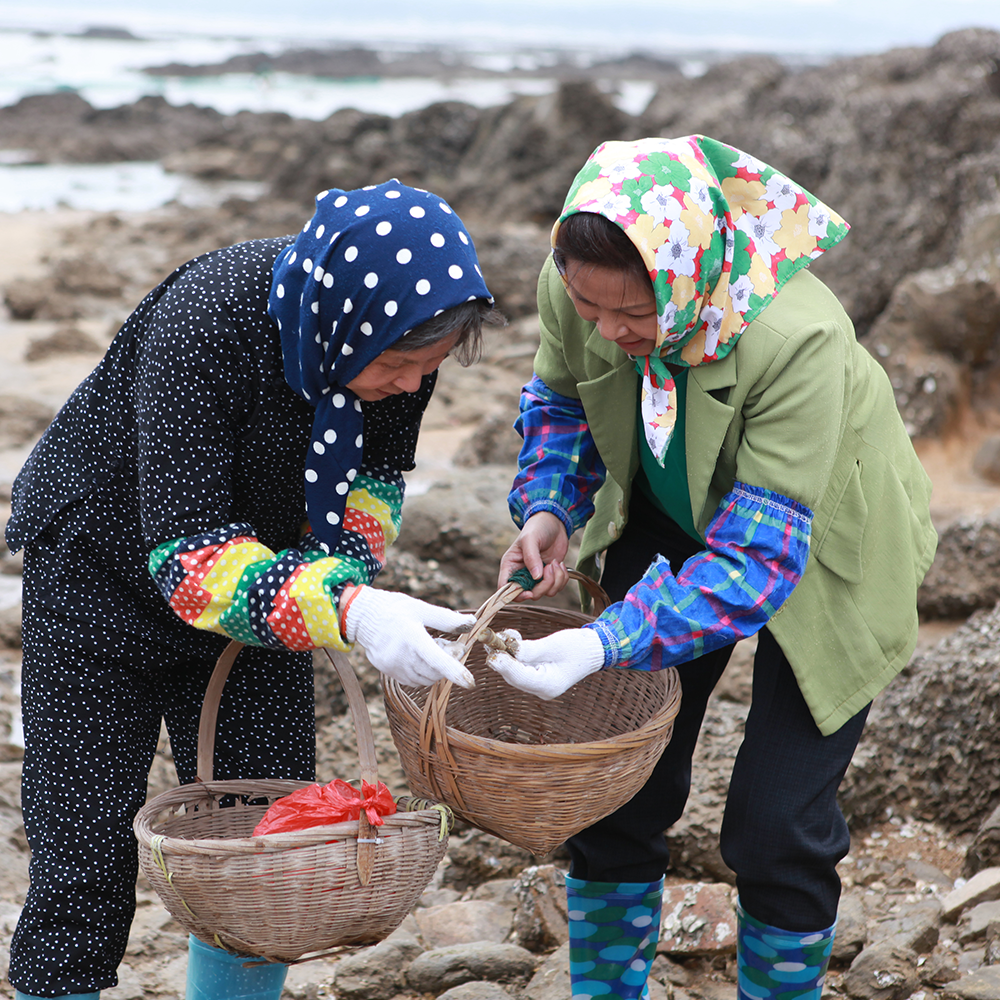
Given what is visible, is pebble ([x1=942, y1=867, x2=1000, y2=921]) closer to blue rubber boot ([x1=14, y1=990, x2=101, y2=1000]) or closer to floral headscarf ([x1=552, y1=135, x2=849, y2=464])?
floral headscarf ([x1=552, y1=135, x2=849, y2=464])

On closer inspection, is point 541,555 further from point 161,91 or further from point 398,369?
point 161,91

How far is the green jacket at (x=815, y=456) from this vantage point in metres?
1.67

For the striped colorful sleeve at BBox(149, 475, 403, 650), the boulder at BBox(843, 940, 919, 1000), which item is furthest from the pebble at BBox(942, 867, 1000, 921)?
the striped colorful sleeve at BBox(149, 475, 403, 650)

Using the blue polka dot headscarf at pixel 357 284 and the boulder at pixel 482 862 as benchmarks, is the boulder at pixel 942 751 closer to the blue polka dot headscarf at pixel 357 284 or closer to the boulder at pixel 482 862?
the boulder at pixel 482 862

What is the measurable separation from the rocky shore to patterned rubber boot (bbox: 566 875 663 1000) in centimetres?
24

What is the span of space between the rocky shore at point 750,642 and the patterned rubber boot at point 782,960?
1.62ft

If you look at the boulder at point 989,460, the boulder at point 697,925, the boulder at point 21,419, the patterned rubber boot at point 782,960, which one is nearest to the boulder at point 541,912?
the boulder at point 697,925

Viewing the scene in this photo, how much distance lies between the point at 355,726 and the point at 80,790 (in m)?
0.50

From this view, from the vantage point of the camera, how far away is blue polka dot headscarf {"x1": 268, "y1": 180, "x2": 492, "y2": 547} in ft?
5.18

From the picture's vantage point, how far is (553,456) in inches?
84.0

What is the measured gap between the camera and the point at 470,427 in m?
7.05

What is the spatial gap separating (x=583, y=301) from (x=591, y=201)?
0.16 meters

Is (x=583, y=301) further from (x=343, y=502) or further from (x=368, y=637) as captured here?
(x=368, y=637)

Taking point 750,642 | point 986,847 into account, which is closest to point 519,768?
point 986,847
